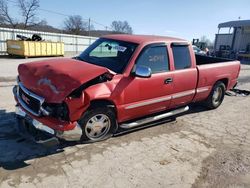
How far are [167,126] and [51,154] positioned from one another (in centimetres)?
269

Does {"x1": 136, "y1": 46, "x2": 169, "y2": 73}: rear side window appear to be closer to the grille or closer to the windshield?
the windshield

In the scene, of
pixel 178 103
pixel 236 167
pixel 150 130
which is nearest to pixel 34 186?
pixel 150 130

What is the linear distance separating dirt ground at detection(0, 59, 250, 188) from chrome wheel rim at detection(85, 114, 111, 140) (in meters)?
0.16

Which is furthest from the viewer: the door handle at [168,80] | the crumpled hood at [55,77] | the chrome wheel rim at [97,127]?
the door handle at [168,80]

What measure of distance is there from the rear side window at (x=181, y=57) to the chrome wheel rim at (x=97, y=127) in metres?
2.05

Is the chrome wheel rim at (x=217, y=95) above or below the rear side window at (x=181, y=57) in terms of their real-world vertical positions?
below

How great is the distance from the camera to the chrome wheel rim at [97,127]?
14.3 feet

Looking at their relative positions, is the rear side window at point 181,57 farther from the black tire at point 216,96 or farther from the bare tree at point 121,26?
the bare tree at point 121,26

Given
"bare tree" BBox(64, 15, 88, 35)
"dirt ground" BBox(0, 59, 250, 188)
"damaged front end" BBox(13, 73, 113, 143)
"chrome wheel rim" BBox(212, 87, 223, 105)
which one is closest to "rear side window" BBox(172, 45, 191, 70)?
"dirt ground" BBox(0, 59, 250, 188)

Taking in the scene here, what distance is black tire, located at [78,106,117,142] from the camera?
4.22 meters

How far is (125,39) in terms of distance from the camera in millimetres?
5227

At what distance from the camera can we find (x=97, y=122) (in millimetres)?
4426

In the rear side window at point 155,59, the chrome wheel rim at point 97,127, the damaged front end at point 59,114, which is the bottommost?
the chrome wheel rim at point 97,127

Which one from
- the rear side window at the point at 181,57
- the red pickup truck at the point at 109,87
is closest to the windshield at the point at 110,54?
the red pickup truck at the point at 109,87
